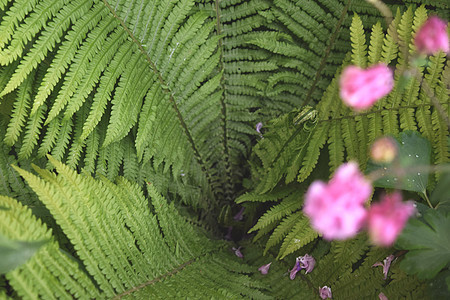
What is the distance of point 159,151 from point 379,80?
3.34 ft

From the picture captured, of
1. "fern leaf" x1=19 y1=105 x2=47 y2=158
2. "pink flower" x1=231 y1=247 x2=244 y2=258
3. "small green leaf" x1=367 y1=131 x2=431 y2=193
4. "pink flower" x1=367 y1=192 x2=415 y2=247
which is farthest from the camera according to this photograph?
"pink flower" x1=231 y1=247 x2=244 y2=258

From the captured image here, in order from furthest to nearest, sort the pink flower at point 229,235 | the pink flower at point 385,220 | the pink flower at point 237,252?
the pink flower at point 229,235
the pink flower at point 237,252
the pink flower at point 385,220

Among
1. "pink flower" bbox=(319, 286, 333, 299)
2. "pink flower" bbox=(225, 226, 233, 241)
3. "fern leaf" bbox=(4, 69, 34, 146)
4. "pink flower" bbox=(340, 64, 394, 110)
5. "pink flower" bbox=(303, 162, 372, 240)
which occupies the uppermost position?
"fern leaf" bbox=(4, 69, 34, 146)

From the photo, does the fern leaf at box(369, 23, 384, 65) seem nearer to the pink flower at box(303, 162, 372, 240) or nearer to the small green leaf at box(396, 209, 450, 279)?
the small green leaf at box(396, 209, 450, 279)

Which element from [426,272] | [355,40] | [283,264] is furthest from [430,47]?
[283,264]

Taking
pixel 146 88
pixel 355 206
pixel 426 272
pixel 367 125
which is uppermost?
pixel 146 88

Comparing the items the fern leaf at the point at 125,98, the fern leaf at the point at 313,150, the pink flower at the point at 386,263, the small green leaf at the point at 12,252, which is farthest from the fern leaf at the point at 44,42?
the pink flower at the point at 386,263

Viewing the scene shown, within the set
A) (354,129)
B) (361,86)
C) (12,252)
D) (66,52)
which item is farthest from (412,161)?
(66,52)

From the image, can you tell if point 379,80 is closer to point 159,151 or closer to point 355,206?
point 355,206

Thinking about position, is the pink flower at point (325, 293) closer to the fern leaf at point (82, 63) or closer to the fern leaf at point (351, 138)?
the fern leaf at point (351, 138)

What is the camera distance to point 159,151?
137 cm

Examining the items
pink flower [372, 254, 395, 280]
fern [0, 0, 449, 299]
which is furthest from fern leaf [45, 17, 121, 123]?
pink flower [372, 254, 395, 280]

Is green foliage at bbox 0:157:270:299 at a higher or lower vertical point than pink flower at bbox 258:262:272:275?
higher

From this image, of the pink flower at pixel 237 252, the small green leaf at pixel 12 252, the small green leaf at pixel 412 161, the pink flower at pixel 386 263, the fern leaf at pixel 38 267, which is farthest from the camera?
the pink flower at pixel 237 252
